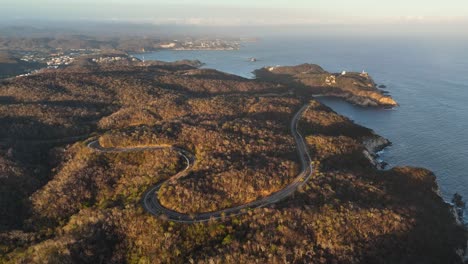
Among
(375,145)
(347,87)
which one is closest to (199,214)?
(375,145)

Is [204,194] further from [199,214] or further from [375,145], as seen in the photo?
[375,145]

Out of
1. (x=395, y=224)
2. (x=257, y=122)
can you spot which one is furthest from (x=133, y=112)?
(x=395, y=224)

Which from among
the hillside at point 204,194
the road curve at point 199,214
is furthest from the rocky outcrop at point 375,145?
the road curve at point 199,214

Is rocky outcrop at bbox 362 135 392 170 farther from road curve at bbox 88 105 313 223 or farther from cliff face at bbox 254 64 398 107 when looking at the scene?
cliff face at bbox 254 64 398 107

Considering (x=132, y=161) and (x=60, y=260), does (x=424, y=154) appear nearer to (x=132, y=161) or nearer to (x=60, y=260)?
(x=132, y=161)

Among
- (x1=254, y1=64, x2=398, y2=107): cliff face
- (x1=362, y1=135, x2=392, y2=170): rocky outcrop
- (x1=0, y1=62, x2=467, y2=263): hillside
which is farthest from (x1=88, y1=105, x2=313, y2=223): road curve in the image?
(x1=254, y1=64, x2=398, y2=107): cliff face

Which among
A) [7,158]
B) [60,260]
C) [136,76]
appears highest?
[136,76]

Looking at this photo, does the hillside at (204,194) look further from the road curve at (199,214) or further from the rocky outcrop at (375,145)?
the rocky outcrop at (375,145)

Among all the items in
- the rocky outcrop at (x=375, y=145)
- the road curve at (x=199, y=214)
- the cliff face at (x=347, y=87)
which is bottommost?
the rocky outcrop at (x=375, y=145)

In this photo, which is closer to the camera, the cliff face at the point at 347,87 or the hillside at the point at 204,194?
the hillside at the point at 204,194
